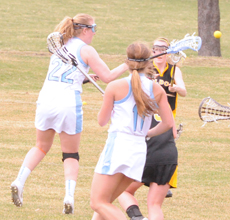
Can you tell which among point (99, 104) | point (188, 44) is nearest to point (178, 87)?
point (188, 44)

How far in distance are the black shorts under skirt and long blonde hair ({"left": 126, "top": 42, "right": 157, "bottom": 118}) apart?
896mm

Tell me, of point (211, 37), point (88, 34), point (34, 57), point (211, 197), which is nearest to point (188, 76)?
point (211, 37)

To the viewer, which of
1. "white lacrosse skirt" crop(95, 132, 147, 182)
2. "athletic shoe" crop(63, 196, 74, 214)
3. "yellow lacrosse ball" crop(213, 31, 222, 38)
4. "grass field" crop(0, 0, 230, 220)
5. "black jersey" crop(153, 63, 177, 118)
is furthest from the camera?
"yellow lacrosse ball" crop(213, 31, 222, 38)

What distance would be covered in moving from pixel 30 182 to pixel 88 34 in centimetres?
231

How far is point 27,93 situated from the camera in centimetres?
1480

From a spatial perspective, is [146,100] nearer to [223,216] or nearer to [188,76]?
[223,216]

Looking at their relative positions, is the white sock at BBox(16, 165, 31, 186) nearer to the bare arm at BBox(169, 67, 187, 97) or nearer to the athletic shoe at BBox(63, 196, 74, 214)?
the athletic shoe at BBox(63, 196, 74, 214)

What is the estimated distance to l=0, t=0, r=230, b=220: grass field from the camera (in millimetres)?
6301

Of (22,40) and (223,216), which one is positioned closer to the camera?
(223,216)

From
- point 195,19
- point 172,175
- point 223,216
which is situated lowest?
point 223,216

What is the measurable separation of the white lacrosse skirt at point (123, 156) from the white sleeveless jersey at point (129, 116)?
0.05 m

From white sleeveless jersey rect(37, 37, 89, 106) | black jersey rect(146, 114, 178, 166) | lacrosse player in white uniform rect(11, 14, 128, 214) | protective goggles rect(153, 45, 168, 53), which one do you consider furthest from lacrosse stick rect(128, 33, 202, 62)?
white sleeveless jersey rect(37, 37, 89, 106)

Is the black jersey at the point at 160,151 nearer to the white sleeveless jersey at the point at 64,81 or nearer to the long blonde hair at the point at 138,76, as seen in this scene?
the long blonde hair at the point at 138,76

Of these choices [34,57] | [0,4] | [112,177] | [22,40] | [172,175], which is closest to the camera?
[112,177]
